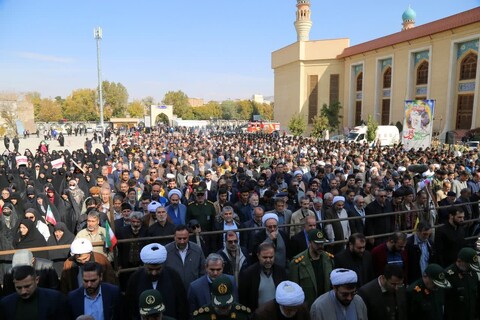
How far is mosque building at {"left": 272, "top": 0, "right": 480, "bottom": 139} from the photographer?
97.5 feet

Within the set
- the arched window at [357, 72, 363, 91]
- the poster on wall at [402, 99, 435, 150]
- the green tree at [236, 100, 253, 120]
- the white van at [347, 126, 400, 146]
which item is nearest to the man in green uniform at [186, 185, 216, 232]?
the poster on wall at [402, 99, 435, 150]

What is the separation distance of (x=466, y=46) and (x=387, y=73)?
10.5 metres

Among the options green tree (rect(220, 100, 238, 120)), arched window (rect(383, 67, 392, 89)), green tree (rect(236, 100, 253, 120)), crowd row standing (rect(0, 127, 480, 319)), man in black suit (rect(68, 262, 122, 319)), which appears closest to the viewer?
man in black suit (rect(68, 262, 122, 319))

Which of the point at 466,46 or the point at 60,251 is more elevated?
the point at 466,46

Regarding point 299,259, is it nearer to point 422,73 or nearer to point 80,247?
point 80,247

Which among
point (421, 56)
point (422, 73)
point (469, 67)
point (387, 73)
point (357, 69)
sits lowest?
point (469, 67)

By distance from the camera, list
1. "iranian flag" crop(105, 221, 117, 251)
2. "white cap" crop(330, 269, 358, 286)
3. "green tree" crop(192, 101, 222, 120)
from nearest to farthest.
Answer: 1. "white cap" crop(330, 269, 358, 286)
2. "iranian flag" crop(105, 221, 117, 251)
3. "green tree" crop(192, 101, 222, 120)

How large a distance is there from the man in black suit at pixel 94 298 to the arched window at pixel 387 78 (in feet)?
133

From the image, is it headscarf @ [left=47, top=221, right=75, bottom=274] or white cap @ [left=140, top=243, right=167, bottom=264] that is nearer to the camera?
white cap @ [left=140, top=243, right=167, bottom=264]

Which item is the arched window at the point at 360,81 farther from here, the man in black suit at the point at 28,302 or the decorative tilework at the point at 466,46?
the man in black suit at the point at 28,302

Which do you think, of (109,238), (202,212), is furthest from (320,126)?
(109,238)

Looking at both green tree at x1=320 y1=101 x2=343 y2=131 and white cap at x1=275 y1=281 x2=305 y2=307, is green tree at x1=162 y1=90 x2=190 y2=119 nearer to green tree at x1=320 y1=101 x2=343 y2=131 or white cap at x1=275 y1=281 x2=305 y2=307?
green tree at x1=320 y1=101 x2=343 y2=131

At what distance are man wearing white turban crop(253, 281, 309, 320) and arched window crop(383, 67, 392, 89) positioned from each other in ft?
132

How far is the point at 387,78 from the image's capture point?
130 feet
